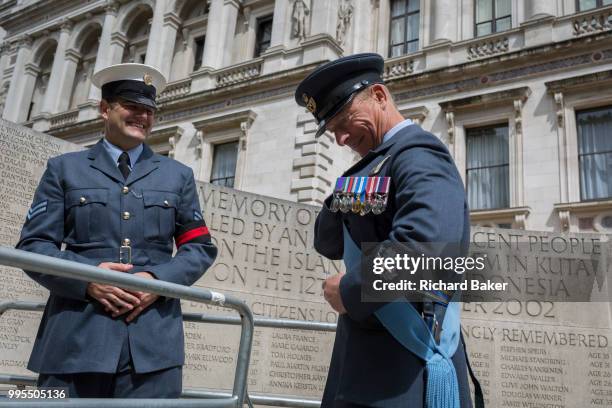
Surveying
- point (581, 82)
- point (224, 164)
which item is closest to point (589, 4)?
point (581, 82)

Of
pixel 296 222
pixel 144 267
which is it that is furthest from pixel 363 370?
pixel 296 222

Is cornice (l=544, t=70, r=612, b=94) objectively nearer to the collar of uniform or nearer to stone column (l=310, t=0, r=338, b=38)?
stone column (l=310, t=0, r=338, b=38)

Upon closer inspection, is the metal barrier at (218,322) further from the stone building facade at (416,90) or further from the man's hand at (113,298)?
the stone building facade at (416,90)

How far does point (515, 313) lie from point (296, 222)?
3180 millimetres

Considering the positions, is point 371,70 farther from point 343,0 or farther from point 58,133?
point 58,133

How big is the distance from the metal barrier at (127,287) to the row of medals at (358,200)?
0.76 m

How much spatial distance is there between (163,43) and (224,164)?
7529 millimetres

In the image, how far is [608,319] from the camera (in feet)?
23.0

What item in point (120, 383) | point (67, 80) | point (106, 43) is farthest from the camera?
point (67, 80)

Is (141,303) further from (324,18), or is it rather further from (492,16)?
(492,16)

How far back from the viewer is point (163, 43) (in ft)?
76.3

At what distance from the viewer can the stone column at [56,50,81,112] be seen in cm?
2661

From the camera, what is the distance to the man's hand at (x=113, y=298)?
2346 millimetres

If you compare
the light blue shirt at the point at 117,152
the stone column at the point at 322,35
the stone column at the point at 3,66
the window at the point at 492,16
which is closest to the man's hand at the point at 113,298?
the light blue shirt at the point at 117,152
